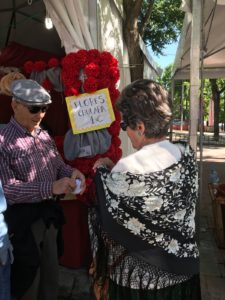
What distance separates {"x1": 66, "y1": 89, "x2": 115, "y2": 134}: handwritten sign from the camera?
9.73 feet

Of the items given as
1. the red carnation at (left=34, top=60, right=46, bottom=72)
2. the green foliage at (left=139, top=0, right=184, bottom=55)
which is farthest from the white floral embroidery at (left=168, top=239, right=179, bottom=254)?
the green foliage at (left=139, top=0, right=184, bottom=55)

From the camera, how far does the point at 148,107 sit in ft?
5.29

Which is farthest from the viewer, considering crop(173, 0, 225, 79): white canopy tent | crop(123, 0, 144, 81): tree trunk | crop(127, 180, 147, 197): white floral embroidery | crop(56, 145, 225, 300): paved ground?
crop(123, 0, 144, 81): tree trunk

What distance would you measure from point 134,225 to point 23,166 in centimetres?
97

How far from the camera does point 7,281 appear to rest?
2.03 metres

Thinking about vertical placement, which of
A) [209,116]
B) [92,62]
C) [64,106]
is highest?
[92,62]

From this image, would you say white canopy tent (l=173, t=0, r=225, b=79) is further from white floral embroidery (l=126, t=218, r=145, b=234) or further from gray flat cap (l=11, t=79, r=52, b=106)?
white floral embroidery (l=126, t=218, r=145, b=234)

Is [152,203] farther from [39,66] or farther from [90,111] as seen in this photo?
[39,66]

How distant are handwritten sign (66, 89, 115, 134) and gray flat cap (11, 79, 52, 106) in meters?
0.54

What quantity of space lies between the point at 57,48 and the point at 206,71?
577 centimetres

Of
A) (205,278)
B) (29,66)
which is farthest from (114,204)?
(205,278)

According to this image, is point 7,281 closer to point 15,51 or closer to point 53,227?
point 53,227

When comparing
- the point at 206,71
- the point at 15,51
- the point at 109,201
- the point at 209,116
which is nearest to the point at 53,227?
the point at 109,201

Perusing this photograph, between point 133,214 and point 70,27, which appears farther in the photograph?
point 70,27
